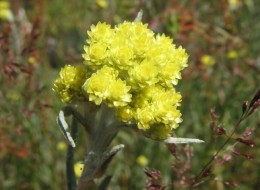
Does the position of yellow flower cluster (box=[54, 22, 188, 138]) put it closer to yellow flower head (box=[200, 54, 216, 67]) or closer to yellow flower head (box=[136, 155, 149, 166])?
yellow flower head (box=[136, 155, 149, 166])

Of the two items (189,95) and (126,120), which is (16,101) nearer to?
(189,95)

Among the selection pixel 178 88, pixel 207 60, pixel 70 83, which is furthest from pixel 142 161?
pixel 70 83

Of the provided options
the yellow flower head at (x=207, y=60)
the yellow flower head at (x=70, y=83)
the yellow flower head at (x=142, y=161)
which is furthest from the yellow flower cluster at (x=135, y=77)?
the yellow flower head at (x=207, y=60)

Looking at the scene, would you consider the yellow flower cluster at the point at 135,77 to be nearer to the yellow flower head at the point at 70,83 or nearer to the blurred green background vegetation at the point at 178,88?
the yellow flower head at the point at 70,83

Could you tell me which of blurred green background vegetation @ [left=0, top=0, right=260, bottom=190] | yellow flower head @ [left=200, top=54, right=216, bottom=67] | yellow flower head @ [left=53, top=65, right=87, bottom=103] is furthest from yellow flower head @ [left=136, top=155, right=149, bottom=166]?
yellow flower head @ [left=53, top=65, right=87, bottom=103]

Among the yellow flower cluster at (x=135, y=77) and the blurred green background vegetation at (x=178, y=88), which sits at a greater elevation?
the blurred green background vegetation at (x=178, y=88)
